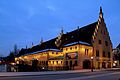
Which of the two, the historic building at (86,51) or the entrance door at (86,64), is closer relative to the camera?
the historic building at (86,51)

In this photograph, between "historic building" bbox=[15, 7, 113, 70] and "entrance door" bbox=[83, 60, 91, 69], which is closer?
"historic building" bbox=[15, 7, 113, 70]

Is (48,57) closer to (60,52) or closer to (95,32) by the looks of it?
(60,52)

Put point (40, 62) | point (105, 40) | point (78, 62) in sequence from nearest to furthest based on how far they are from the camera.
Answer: point (78, 62), point (105, 40), point (40, 62)

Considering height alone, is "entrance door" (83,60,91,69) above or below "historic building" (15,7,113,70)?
below

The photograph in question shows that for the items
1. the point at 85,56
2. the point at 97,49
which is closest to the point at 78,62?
the point at 85,56

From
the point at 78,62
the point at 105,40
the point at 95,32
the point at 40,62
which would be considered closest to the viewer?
the point at 78,62

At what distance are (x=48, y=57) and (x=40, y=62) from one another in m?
8.79

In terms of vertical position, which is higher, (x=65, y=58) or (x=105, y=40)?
(x=105, y=40)

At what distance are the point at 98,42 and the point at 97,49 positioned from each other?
2.19 metres

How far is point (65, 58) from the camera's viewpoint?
73438mm

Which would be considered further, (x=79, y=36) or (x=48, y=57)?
(x=48, y=57)

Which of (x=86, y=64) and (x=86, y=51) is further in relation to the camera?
(x=86, y=64)

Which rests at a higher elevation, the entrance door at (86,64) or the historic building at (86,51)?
the historic building at (86,51)

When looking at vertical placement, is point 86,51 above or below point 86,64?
above
